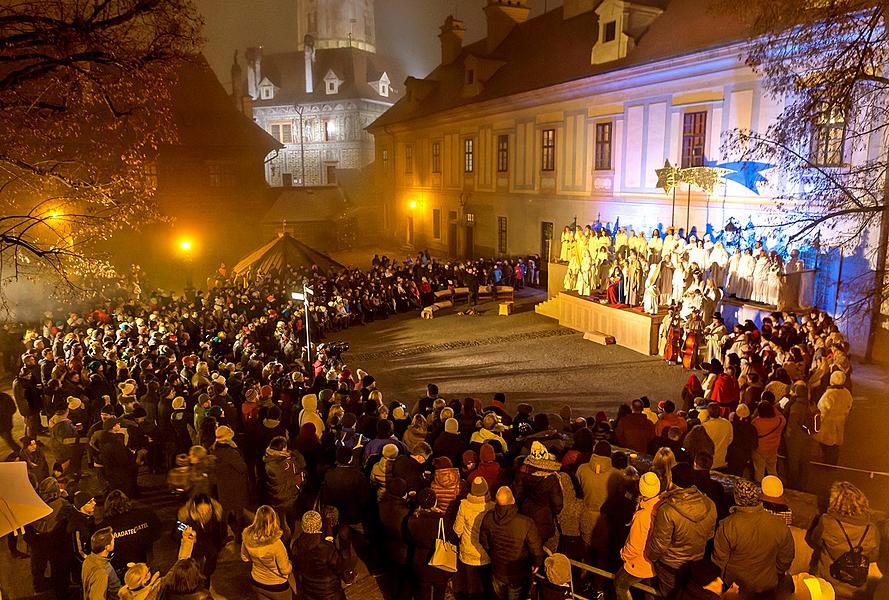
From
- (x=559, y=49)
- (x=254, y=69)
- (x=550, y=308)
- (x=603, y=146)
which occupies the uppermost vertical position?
(x=254, y=69)

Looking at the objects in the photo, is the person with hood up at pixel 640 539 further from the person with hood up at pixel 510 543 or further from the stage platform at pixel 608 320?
the stage platform at pixel 608 320

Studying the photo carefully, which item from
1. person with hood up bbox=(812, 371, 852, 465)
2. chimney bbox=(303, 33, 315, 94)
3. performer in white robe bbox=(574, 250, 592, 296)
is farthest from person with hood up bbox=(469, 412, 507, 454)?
chimney bbox=(303, 33, 315, 94)

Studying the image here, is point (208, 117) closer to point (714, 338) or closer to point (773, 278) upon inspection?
point (714, 338)

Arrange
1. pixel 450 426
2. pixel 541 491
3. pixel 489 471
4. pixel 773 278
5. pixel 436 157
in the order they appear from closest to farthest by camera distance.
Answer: pixel 541 491 → pixel 489 471 → pixel 450 426 → pixel 773 278 → pixel 436 157

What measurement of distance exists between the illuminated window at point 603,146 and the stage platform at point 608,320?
7.34 metres

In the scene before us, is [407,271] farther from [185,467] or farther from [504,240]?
[185,467]

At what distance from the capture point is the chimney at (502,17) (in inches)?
1409

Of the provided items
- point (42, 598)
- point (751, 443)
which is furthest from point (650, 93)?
point (42, 598)

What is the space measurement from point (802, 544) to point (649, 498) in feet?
4.90

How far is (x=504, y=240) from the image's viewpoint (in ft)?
106

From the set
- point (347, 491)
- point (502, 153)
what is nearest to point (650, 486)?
point (347, 491)

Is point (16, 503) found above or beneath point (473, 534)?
above

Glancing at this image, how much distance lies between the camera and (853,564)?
5020 millimetres

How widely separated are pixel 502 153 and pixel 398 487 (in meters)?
27.7
